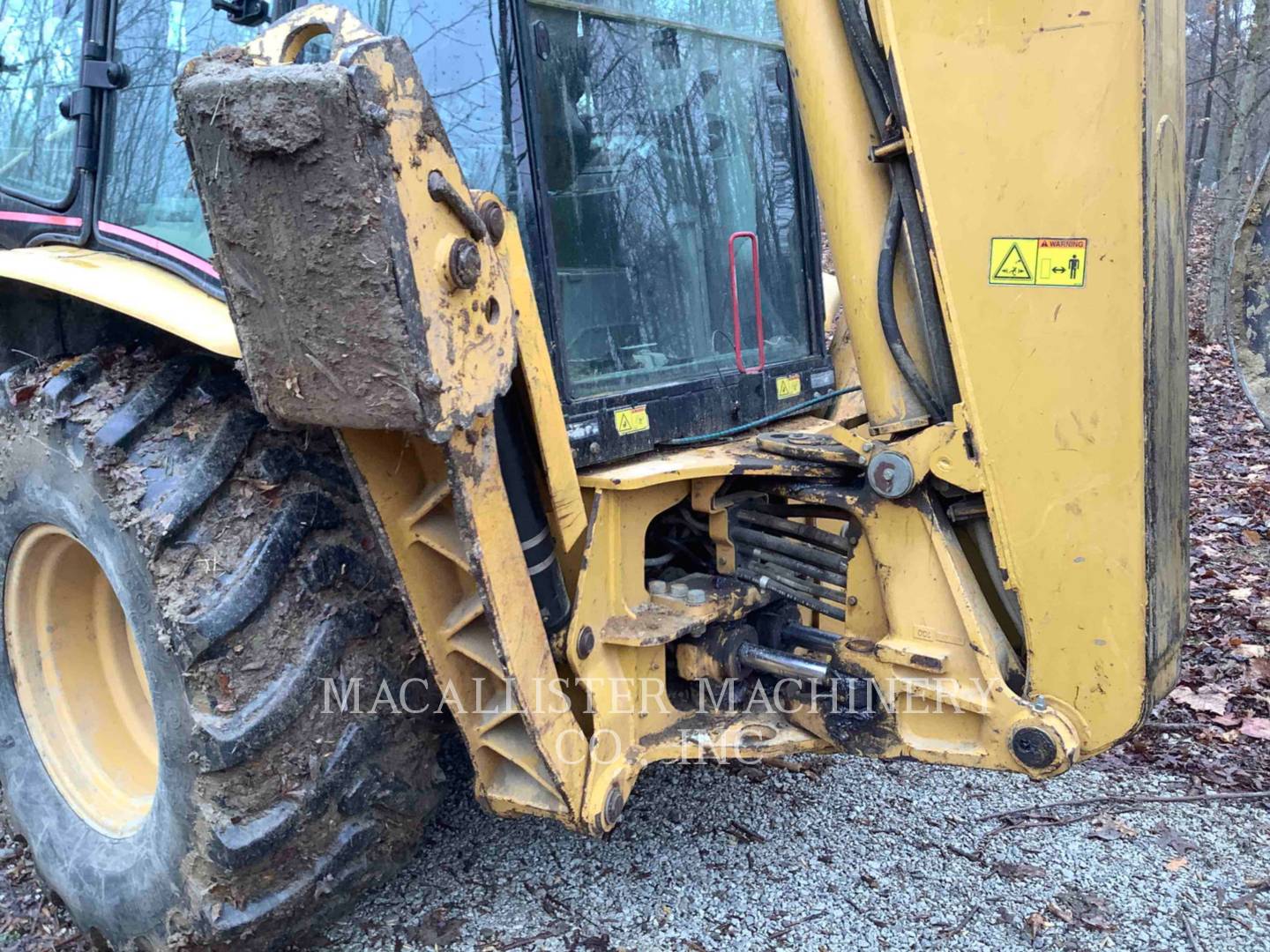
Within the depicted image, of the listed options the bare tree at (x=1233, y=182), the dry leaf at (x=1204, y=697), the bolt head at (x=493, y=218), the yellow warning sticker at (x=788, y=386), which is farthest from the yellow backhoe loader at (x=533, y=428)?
the bare tree at (x=1233, y=182)

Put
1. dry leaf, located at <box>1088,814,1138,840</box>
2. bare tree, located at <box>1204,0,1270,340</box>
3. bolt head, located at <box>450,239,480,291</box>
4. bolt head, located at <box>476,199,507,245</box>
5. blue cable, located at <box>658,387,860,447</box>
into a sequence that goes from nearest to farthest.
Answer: bolt head, located at <box>450,239,480,291</box>, bolt head, located at <box>476,199,507,245</box>, blue cable, located at <box>658,387,860,447</box>, dry leaf, located at <box>1088,814,1138,840</box>, bare tree, located at <box>1204,0,1270,340</box>

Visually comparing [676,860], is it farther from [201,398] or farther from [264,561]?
[201,398]

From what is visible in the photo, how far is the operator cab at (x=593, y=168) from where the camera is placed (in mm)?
2084

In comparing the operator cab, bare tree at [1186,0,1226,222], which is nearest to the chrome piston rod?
the operator cab

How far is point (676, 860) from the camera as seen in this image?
2.70 metres

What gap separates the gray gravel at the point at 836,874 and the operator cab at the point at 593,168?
114 cm

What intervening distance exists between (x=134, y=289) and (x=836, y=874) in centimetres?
217

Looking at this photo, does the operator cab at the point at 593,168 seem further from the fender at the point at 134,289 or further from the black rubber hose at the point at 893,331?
the black rubber hose at the point at 893,331

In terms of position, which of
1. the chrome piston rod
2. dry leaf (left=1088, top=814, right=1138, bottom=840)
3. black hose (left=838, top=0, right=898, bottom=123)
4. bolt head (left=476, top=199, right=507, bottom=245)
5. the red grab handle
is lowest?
dry leaf (left=1088, top=814, right=1138, bottom=840)

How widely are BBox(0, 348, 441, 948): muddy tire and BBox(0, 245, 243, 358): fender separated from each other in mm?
157

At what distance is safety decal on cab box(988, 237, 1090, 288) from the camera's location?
1.86m

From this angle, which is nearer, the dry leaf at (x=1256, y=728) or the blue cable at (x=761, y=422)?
the blue cable at (x=761, y=422)

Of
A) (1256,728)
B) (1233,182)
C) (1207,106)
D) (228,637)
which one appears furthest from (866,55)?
(1207,106)

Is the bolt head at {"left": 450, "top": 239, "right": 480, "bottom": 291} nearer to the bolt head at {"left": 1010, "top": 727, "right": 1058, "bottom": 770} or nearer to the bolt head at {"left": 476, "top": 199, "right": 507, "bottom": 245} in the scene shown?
the bolt head at {"left": 476, "top": 199, "right": 507, "bottom": 245}
